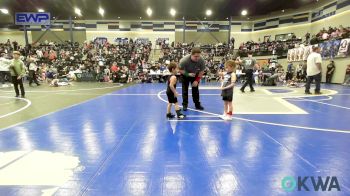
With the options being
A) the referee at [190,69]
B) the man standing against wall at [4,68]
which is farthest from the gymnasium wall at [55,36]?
the referee at [190,69]

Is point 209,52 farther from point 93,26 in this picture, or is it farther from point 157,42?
point 93,26

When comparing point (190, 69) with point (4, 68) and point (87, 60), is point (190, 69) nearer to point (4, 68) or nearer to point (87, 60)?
point (4, 68)

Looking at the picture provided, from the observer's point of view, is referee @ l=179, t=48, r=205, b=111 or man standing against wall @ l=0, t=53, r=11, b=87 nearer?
referee @ l=179, t=48, r=205, b=111

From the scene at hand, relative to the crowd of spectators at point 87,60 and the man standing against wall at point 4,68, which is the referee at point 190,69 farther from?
the man standing against wall at point 4,68

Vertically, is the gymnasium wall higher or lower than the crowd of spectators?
higher

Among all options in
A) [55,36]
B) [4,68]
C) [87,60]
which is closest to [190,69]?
[4,68]

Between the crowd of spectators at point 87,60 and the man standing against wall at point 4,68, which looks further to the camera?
the crowd of spectators at point 87,60

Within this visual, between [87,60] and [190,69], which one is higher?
[87,60]

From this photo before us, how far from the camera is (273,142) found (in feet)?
11.3

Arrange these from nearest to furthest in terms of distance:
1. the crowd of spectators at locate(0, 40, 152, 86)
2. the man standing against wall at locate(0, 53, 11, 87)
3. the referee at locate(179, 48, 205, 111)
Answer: the referee at locate(179, 48, 205, 111)
the man standing against wall at locate(0, 53, 11, 87)
the crowd of spectators at locate(0, 40, 152, 86)

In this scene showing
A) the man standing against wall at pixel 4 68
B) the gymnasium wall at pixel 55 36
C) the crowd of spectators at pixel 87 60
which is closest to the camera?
the man standing against wall at pixel 4 68

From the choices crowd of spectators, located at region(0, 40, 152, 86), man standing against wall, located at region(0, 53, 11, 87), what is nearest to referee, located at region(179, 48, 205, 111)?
crowd of spectators, located at region(0, 40, 152, 86)

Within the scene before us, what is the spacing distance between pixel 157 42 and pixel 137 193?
25984 mm

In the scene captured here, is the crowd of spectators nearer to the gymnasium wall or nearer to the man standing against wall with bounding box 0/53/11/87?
the man standing against wall with bounding box 0/53/11/87
